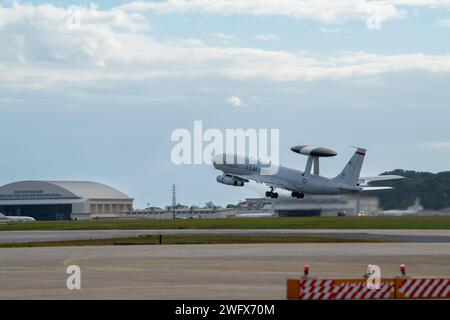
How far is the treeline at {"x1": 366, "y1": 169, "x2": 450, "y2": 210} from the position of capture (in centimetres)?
12744

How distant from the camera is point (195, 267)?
50.0m

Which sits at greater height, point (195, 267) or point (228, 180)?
point (228, 180)

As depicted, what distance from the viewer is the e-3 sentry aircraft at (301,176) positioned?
131 m

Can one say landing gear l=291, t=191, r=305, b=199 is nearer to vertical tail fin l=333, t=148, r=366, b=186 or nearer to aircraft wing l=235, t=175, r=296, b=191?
aircraft wing l=235, t=175, r=296, b=191

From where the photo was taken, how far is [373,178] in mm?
134875

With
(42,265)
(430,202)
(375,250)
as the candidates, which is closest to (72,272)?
(42,265)

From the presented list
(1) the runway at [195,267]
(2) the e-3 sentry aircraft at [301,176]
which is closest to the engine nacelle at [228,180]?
(2) the e-3 sentry aircraft at [301,176]

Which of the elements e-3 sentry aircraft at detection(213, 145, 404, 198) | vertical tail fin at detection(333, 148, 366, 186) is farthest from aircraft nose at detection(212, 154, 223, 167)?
vertical tail fin at detection(333, 148, 366, 186)

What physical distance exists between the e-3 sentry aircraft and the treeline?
4.08 feet

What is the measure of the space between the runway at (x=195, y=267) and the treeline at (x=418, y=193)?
57521 millimetres

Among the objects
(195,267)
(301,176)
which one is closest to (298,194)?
(301,176)

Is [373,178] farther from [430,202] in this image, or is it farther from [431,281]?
[431,281]

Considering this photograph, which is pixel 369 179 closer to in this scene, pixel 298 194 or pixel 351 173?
pixel 351 173

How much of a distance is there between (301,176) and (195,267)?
85.5 metres
